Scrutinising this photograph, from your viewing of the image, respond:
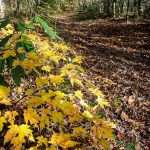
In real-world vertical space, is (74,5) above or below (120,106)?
above

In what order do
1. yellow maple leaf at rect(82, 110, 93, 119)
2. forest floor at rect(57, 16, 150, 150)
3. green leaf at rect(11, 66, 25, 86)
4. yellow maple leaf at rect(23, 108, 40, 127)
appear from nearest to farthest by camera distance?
green leaf at rect(11, 66, 25, 86), yellow maple leaf at rect(23, 108, 40, 127), yellow maple leaf at rect(82, 110, 93, 119), forest floor at rect(57, 16, 150, 150)

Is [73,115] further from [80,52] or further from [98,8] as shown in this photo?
[98,8]

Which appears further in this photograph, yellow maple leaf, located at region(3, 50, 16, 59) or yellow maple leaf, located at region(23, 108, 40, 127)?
yellow maple leaf, located at region(23, 108, 40, 127)

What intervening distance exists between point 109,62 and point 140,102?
2.76 metres

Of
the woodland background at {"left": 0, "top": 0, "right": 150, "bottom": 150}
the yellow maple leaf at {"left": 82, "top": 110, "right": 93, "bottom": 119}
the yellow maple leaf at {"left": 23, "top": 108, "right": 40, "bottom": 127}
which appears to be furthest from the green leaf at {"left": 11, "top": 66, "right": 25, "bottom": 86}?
the yellow maple leaf at {"left": 82, "top": 110, "right": 93, "bottom": 119}

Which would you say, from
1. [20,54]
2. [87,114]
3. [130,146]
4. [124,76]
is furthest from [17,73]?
[124,76]

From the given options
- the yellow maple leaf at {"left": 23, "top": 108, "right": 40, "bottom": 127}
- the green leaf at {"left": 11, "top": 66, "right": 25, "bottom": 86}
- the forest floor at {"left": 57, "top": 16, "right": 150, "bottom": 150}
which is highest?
the green leaf at {"left": 11, "top": 66, "right": 25, "bottom": 86}

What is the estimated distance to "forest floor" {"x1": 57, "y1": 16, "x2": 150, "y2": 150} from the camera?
4626mm

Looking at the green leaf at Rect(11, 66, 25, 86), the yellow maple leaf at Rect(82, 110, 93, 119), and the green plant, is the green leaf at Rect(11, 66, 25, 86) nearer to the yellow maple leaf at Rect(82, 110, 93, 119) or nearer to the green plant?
the yellow maple leaf at Rect(82, 110, 93, 119)

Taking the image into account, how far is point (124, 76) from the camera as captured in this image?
701 centimetres

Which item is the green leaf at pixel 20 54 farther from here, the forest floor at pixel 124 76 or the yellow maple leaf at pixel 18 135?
the forest floor at pixel 124 76

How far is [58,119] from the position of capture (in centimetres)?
237

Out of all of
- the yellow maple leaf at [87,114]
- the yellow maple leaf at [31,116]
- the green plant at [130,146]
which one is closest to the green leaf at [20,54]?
the yellow maple leaf at [31,116]

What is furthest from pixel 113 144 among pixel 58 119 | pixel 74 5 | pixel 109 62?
pixel 74 5
